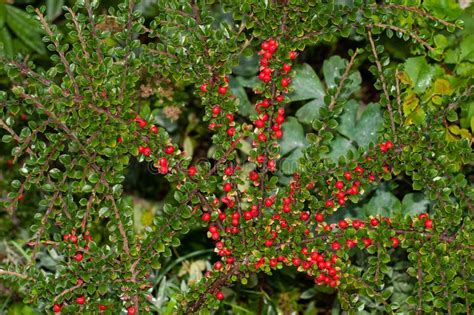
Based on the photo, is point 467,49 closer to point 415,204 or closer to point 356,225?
point 415,204

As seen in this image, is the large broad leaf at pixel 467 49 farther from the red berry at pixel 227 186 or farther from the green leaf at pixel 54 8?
the green leaf at pixel 54 8

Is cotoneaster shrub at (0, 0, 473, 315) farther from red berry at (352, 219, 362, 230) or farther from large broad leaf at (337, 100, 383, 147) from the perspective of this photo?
large broad leaf at (337, 100, 383, 147)

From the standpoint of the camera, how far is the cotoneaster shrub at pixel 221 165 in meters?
1.51

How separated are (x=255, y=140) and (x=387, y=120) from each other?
29cm

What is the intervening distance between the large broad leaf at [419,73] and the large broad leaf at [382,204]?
0.30m

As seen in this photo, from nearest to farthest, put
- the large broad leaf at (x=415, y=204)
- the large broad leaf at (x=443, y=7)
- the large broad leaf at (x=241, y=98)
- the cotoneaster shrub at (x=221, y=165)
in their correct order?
the cotoneaster shrub at (x=221, y=165), the large broad leaf at (x=443, y=7), the large broad leaf at (x=415, y=204), the large broad leaf at (x=241, y=98)

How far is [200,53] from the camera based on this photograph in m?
1.54

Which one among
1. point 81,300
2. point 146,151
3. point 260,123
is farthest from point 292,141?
point 81,300

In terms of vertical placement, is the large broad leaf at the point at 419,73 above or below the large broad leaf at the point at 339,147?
above

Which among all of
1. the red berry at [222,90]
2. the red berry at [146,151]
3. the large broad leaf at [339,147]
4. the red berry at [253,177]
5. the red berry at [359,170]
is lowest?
the large broad leaf at [339,147]

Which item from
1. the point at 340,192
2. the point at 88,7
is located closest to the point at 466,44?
the point at 340,192

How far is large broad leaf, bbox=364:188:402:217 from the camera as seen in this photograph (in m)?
1.93

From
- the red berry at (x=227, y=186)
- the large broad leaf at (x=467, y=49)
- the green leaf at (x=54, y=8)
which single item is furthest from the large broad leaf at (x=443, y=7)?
the green leaf at (x=54, y=8)

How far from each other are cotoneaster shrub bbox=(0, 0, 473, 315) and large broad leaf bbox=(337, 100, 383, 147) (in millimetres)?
315
